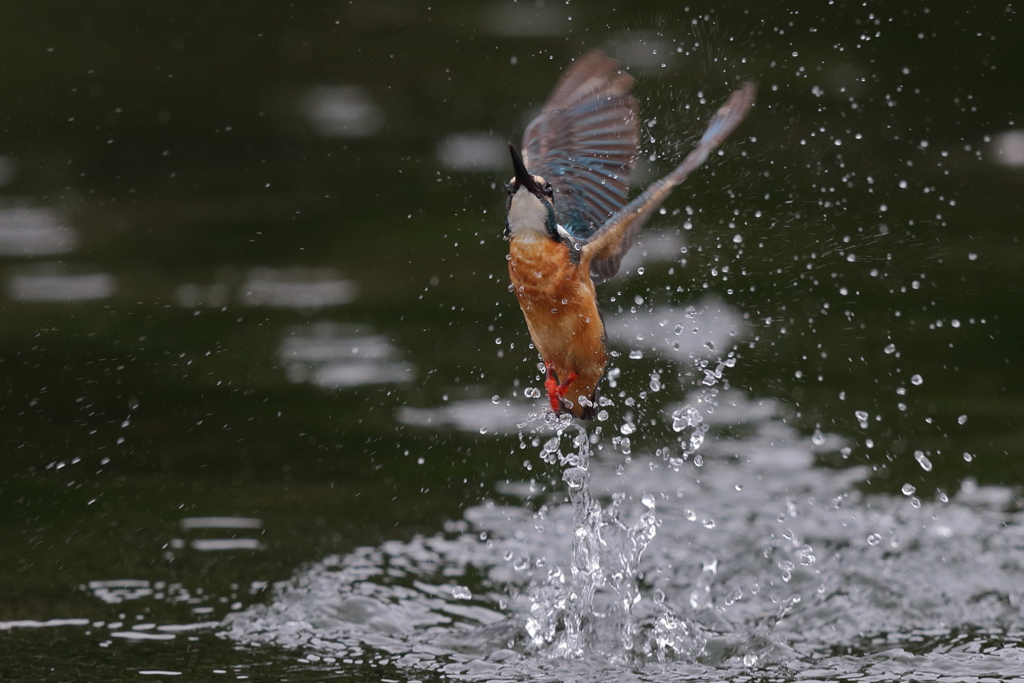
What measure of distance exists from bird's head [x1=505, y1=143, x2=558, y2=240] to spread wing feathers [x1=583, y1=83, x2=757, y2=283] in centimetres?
12

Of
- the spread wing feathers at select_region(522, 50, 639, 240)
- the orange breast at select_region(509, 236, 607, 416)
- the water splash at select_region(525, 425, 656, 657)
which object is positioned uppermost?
the spread wing feathers at select_region(522, 50, 639, 240)

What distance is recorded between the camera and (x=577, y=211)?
10.3ft

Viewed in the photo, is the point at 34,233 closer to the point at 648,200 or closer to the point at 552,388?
the point at 552,388

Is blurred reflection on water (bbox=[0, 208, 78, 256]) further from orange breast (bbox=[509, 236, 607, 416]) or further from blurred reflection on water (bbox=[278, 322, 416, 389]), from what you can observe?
orange breast (bbox=[509, 236, 607, 416])

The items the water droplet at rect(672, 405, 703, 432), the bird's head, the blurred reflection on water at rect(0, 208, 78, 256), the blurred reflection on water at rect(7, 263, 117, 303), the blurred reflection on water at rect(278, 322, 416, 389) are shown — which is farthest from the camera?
the blurred reflection on water at rect(0, 208, 78, 256)

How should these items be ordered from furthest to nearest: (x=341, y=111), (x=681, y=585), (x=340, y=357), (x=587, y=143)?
(x=341, y=111)
(x=340, y=357)
(x=681, y=585)
(x=587, y=143)

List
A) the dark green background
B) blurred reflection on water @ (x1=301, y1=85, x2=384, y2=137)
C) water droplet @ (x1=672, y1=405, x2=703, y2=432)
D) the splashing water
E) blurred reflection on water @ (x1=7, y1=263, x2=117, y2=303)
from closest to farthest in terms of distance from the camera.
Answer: the splashing water < the dark green background < water droplet @ (x1=672, y1=405, x2=703, y2=432) < blurred reflection on water @ (x1=7, y1=263, x2=117, y2=303) < blurred reflection on water @ (x1=301, y1=85, x2=384, y2=137)

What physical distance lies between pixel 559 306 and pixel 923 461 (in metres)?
1.81


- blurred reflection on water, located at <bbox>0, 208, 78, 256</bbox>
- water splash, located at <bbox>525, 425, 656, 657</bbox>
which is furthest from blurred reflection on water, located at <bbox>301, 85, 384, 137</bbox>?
water splash, located at <bbox>525, 425, 656, 657</bbox>

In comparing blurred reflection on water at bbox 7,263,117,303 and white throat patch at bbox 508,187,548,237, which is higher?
blurred reflection on water at bbox 7,263,117,303

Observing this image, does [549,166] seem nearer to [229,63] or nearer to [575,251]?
[575,251]

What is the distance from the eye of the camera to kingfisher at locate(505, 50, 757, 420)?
113 inches

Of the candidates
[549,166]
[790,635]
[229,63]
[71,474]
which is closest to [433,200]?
[229,63]

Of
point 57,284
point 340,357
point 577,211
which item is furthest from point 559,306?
point 57,284
